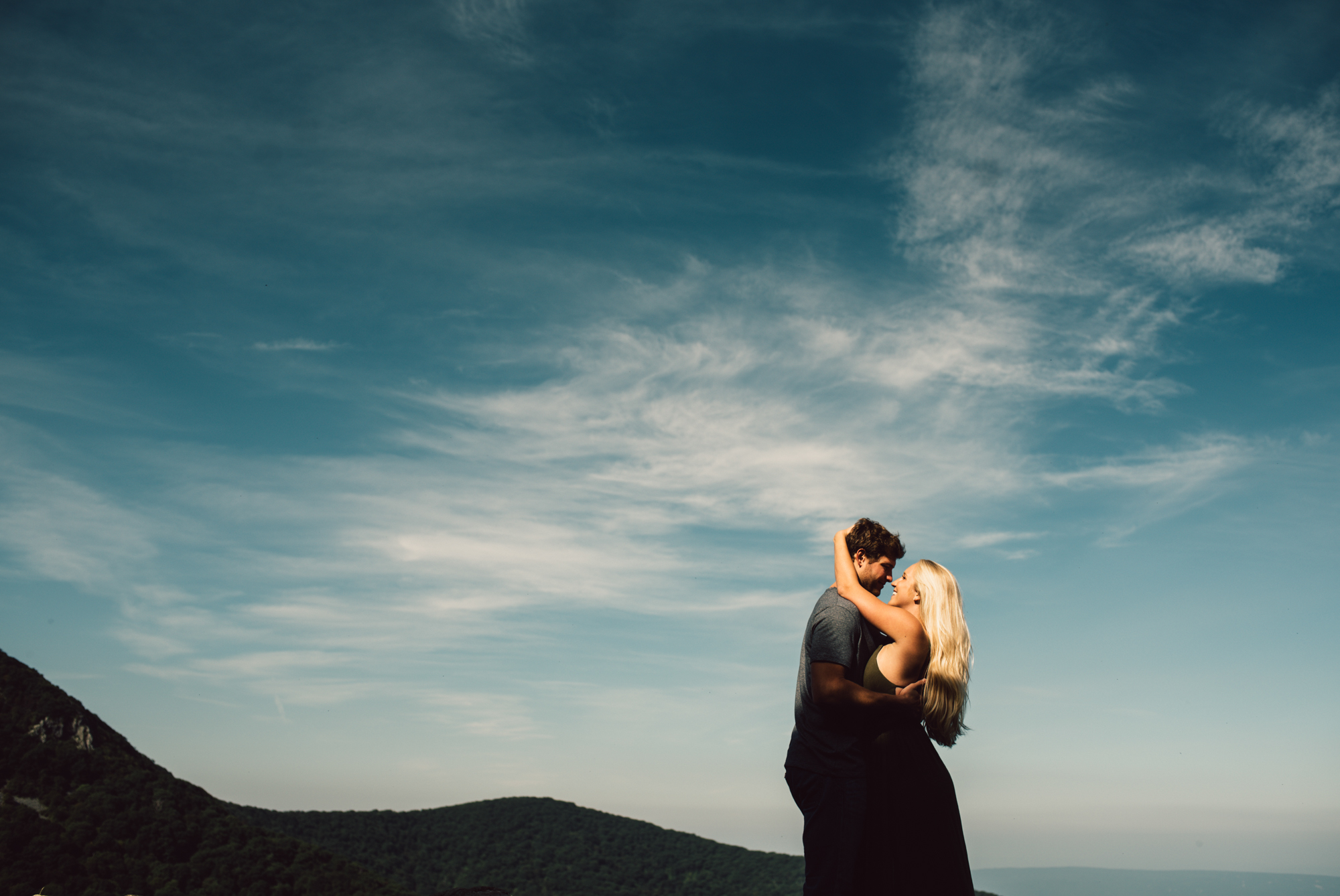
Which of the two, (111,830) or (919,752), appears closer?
(919,752)

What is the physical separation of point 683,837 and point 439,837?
176 ft

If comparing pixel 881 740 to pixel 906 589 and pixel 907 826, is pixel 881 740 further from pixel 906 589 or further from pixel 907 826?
pixel 906 589

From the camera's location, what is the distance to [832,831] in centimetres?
514

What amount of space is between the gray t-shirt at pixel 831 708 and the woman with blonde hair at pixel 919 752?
0.34 feet

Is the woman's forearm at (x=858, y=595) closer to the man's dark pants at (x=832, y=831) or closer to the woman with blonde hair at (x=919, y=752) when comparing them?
the woman with blonde hair at (x=919, y=752)

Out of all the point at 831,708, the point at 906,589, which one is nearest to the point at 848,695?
the point at 831,708

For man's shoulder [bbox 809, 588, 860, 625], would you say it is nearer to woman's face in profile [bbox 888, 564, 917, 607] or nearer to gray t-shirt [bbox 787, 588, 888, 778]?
gray t-shirt [bbox 787, 588, 888, 778]

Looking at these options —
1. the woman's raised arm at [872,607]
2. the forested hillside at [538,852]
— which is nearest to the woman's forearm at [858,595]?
the woman's raised arm at [872,607]

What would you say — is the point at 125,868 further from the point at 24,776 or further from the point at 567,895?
the point at 567,895

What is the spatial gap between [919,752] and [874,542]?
4.62 feet

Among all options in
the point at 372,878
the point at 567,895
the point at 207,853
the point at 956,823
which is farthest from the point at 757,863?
the point at 956,823

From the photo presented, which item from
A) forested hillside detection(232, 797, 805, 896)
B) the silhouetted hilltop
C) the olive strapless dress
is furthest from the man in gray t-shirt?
forested hillside detection(232, 797, 805, 896)

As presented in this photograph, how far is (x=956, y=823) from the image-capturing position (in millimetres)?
5387

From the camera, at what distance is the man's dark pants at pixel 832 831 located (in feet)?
16.5
